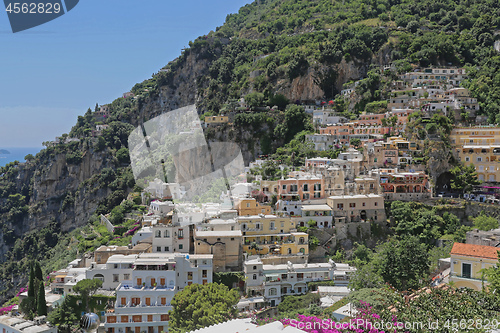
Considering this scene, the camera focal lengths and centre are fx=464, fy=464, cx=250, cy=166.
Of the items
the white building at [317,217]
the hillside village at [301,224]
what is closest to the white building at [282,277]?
the hillside village at [301,224]

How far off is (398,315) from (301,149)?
28.7m

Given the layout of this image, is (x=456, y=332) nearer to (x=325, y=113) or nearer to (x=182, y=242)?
(x=182, y=242)

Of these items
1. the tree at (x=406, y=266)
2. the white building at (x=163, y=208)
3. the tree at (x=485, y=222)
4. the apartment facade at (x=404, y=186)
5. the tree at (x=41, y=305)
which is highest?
the apartment facade at (x=404, y=186)

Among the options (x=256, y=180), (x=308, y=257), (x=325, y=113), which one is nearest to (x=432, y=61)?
(x=325, y=113)

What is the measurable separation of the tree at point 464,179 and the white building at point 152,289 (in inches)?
763

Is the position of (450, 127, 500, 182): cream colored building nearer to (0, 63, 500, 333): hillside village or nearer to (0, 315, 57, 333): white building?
(0, 63, 500, 333): hillside village

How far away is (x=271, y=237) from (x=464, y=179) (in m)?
15.4

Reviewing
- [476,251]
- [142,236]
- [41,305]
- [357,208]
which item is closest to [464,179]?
[357,208]

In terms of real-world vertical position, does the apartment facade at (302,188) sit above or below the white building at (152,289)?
above

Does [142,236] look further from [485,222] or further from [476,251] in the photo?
[485,222]

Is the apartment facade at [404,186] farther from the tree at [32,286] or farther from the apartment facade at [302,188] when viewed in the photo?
the tree at [32,286]

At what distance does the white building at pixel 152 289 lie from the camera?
20.2 meters

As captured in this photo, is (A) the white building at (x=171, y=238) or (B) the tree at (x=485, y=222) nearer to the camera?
(A) the white building at (x=171, y=238)

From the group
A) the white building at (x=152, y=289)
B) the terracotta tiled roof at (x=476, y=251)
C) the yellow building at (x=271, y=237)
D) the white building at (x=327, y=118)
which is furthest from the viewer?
the white building at (x=327, y=118)
